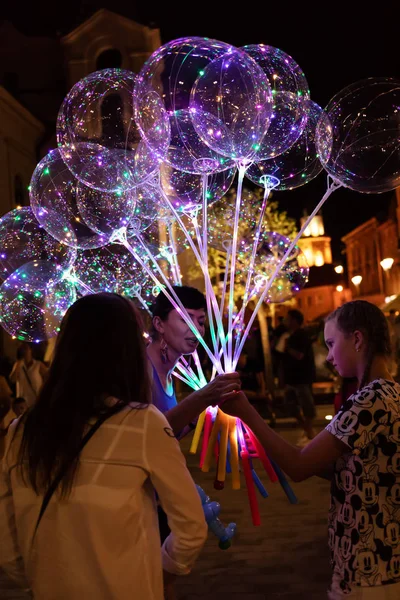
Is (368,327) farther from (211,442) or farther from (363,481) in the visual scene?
(211,442)

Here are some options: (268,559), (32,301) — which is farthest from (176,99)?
(268,559)

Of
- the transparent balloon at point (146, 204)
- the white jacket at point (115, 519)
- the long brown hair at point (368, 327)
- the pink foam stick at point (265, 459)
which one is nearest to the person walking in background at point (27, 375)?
the transparent balloon at point (146, 204)

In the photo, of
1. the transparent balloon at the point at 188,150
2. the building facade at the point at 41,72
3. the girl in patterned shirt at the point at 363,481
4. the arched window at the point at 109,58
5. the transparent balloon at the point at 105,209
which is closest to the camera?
the girl in patterned shirt at the point at 363,481

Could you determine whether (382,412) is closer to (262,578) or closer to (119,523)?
(119,523)

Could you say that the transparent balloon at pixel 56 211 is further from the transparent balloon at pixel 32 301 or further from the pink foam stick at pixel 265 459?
the pink foam stick at pixel 265 459

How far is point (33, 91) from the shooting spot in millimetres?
26953

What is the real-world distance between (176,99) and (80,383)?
7.00ft

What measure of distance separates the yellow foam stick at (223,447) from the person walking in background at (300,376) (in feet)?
23.1

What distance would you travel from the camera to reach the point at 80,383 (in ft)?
6.72

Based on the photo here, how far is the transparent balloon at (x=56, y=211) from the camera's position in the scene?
14.3ft

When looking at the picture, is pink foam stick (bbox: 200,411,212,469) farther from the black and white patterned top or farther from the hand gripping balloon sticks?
the black and white patterned top

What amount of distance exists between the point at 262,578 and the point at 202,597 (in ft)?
1.70

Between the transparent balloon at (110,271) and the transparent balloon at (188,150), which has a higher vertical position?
the transparent balloon at (188,150)

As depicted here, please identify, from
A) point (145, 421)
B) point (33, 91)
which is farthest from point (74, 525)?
point (33, 91)
